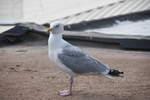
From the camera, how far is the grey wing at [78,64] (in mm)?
4555

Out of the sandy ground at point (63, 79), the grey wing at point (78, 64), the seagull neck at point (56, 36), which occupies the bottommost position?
the sandy ground at point (63, 79)

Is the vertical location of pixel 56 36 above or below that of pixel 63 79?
above

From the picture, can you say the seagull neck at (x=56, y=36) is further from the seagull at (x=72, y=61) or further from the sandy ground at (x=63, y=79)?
the sandy ground at (x=63, y=79)

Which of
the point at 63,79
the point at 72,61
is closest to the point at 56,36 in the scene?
the point at 72,61

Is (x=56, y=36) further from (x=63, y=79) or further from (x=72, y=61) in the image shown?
(x=63, y=79)

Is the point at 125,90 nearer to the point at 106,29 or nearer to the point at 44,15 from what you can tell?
the point at 106,29

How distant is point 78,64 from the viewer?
458cm

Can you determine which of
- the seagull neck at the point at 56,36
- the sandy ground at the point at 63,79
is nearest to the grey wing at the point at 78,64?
the seagull neck at the point at 56,36

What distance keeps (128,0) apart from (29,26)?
3.33 metres

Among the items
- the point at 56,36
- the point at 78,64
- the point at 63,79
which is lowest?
the point at 63,79

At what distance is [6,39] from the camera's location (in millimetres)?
7156

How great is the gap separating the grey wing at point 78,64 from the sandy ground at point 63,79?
27 centimetres

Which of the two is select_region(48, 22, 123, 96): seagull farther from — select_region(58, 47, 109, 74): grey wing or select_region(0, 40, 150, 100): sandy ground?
select_region(0, 40, 150, 100): sandy ground

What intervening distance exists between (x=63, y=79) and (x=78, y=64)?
704mm
